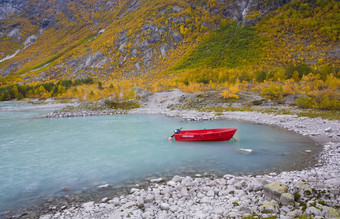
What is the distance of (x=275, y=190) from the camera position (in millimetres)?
6512

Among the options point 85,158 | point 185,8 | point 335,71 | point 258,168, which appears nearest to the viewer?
point 258,168

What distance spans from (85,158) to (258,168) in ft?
37.7

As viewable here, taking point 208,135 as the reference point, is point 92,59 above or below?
above

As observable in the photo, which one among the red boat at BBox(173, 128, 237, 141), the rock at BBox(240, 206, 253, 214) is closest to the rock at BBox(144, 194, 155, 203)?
the rock at BBox(240, 206, 253, 214)

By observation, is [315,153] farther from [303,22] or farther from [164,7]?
[164,7]

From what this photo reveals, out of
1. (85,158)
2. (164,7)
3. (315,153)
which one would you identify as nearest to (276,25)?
(164,7)

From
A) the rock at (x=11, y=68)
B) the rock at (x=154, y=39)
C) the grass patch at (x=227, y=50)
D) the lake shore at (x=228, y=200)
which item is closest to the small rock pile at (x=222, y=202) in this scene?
the lake shore at (x=228, y=200)

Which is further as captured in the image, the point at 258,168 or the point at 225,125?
the point at 225,125

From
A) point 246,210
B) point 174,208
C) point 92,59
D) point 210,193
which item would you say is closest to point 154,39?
point 92,59

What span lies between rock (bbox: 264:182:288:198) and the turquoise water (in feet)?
12.7

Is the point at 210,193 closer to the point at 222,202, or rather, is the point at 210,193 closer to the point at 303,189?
the point at 222,202

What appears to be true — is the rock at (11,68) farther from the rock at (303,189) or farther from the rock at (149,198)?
the rock at (303,189)

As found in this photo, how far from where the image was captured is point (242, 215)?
19.1 ft

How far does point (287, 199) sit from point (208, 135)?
1086cm
